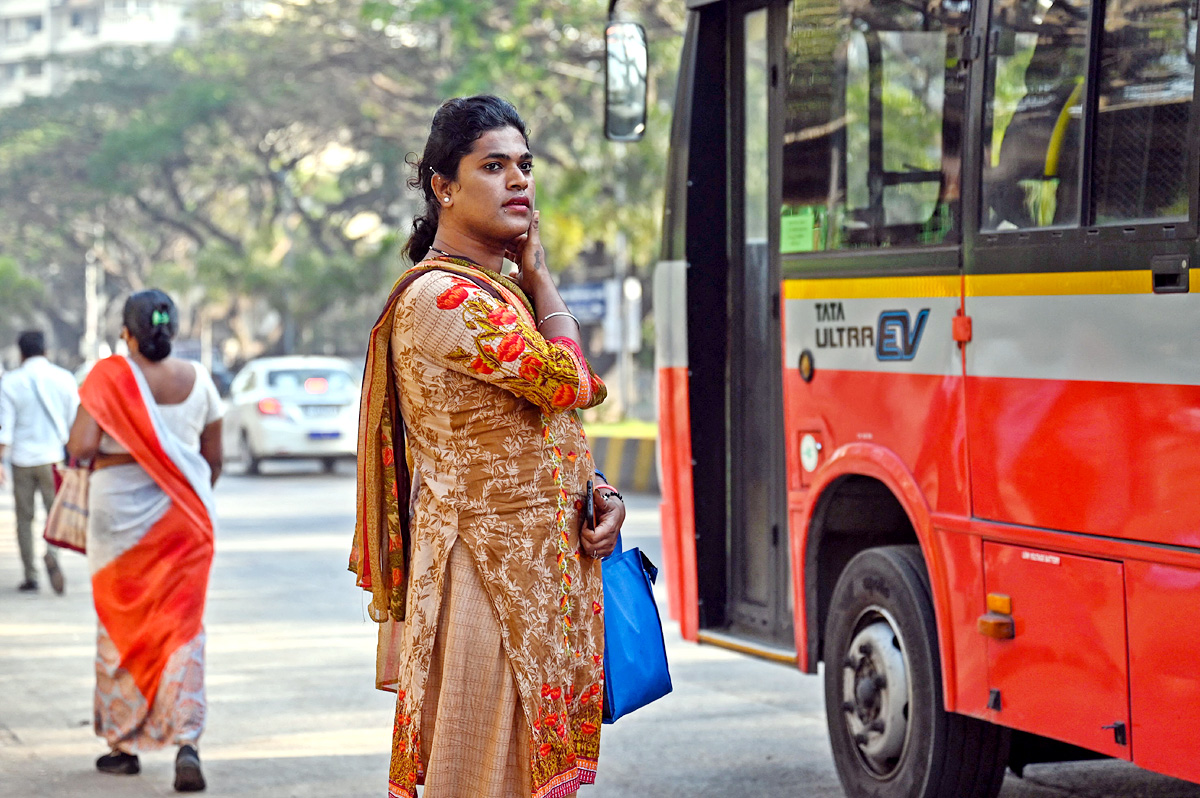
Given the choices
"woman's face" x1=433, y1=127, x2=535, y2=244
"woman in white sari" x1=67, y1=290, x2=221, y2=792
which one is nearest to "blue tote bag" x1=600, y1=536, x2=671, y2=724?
"woman's face" x1=433, y1=127, x2=535, y2=244

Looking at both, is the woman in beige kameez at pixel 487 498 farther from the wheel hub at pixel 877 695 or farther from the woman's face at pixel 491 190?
the wheel hub at pixel 877 695

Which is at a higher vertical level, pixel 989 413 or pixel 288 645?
pixel 989 413

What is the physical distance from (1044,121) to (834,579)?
1.88 metres

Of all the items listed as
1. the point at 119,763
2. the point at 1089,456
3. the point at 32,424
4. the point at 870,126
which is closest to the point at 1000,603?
the point at 1089,456

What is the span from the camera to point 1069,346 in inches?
163

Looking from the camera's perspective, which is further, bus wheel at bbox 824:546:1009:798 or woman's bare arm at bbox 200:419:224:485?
woman's bare arm at bbox 200:419:224:485

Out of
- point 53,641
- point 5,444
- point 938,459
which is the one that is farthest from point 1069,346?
point 5,444

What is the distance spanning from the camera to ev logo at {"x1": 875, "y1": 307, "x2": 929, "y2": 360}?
4836mm

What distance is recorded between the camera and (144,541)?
603 cm

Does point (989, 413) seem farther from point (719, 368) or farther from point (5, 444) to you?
point (5, 444)

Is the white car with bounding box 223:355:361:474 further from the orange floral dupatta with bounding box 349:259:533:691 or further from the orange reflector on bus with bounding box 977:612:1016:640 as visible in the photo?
the orange floral dupatta with bounding box 349:259:533:691

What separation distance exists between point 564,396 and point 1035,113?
1814 mm

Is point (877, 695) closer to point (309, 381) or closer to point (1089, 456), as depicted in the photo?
point (1089, 456)

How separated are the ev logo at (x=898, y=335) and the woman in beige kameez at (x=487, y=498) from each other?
5.64 feet
